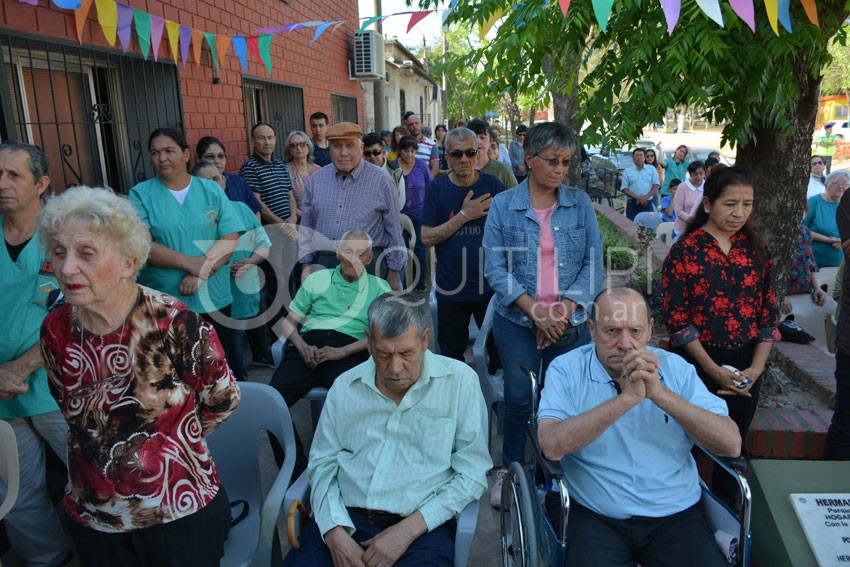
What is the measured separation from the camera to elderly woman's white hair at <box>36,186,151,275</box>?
166 cm

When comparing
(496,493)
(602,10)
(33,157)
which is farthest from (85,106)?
(496,493)

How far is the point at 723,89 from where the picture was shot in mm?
2729

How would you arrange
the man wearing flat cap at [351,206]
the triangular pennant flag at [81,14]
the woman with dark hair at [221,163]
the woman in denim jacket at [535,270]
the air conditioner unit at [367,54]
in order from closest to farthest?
the woman in denim jacket at [535,270] → the triangular pennant flag at [81,14] → the man wearing flat cap at [351,206] → the woman with dark hair at [221,163] → the air conditioner unit at [367,54]

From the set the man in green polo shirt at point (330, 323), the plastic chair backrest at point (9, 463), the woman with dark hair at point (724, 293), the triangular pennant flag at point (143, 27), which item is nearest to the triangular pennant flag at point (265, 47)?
the triangular pennant flag at point (143, 27)

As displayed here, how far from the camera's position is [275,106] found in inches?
301

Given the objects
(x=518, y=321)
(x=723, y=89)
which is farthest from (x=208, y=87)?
(x=723, y=89)

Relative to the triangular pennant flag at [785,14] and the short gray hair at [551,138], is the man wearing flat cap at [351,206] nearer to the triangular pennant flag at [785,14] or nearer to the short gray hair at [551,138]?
the short gray hair at [551,138]

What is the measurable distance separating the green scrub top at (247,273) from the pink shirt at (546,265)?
5.94ft

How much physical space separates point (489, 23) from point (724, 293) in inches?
77.8

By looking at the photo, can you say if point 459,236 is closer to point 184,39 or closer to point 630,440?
point 630,440

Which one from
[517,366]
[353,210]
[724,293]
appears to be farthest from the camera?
[353,210]

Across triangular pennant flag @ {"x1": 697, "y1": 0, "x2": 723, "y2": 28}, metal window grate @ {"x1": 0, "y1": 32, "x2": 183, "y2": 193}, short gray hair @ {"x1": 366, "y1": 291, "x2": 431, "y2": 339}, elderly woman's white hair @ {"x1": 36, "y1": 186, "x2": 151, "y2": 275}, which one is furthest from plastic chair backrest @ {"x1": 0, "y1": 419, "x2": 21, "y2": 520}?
triangular pennant flag @ {"x1": 697, "y1": 0, "x2": 723, "y2": 28}

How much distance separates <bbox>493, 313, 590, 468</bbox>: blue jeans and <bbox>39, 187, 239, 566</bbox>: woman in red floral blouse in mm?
1573

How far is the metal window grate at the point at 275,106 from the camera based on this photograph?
22.8 feet
